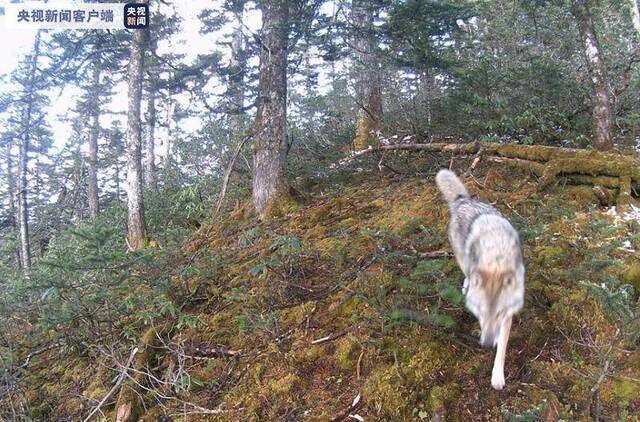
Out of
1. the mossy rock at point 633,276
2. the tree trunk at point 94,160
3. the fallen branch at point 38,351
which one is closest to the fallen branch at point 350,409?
the mossy rock at point 633,276

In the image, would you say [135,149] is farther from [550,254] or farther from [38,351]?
[550,254]

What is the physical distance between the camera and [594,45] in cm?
657

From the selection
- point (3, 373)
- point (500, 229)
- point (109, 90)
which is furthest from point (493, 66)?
point (109, 90)

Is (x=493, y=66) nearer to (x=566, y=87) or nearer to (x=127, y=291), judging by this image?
(x=566, y=87)

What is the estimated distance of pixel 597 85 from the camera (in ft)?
21.7

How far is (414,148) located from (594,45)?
10.5 ft

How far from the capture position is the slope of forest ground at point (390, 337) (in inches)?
115

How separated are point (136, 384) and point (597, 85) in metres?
7.69

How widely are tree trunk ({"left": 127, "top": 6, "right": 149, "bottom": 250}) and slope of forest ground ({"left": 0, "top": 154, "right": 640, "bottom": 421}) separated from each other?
4530 mm

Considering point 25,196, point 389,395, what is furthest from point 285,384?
point 25,196

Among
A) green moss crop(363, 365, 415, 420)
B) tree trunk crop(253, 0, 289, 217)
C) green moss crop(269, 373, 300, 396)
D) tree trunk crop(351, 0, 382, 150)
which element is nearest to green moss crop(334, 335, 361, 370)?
green moss crop(363, 365, 415, 420)

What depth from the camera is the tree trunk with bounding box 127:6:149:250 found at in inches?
366

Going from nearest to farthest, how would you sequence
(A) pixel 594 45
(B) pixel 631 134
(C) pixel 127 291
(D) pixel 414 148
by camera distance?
(C) pixel 127 291
(A) pixel 594 45
(D) pixel 414 148
(B) pixel 631 134

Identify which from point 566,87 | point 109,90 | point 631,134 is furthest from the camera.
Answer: point 109,90
